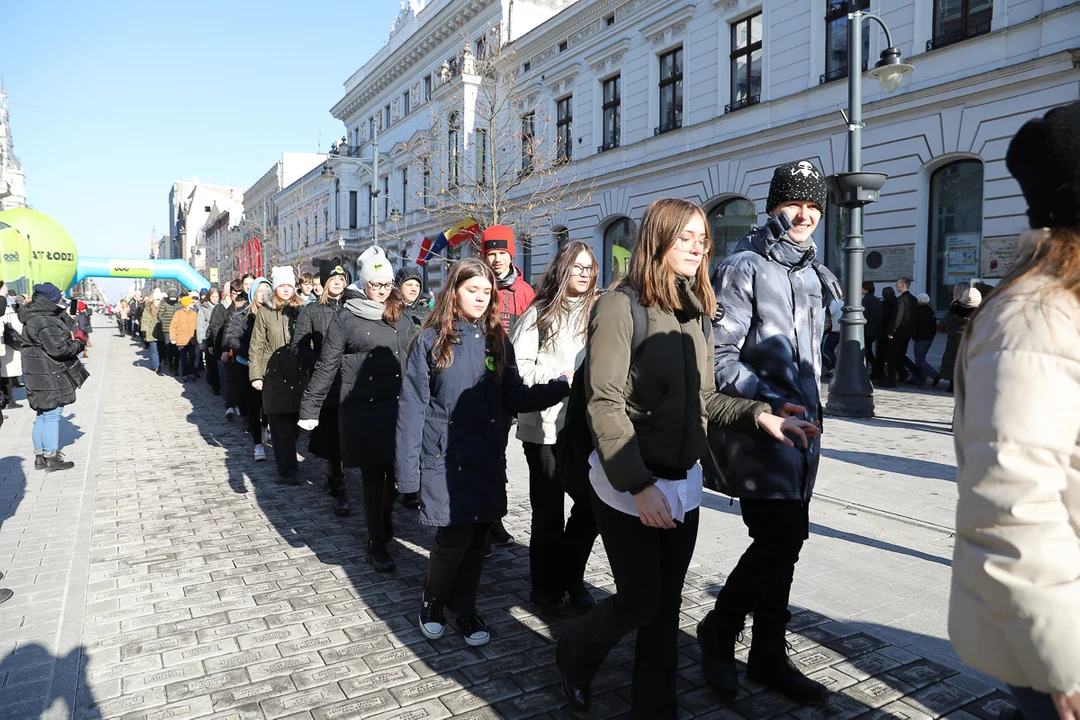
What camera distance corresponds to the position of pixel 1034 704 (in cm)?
141

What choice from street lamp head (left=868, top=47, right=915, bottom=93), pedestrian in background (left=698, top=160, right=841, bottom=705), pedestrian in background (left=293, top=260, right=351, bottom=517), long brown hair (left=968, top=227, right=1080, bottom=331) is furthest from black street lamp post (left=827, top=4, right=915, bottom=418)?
long brown hair (left=968, top=227, right=1080, bottom=331)

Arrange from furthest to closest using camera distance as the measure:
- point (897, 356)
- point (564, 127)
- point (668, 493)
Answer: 1. point (564, 127)
2. point (897, 356)
3. point (668, 493)

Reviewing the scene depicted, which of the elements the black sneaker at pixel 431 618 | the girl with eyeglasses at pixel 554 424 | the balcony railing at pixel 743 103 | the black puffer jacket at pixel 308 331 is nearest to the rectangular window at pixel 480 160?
the balcony railing at pixel 743 103

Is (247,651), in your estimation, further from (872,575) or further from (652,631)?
(872,575)

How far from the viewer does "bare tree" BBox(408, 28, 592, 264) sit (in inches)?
894

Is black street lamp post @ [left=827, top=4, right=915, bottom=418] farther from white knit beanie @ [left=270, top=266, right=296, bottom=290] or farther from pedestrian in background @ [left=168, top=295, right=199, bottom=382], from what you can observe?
pedestrian in background @ [left=168, top=295, right=199, bottom=382]

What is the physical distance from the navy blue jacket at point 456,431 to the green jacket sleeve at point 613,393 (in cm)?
97

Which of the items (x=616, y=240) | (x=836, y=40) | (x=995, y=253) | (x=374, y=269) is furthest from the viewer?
(x=616, y=240)

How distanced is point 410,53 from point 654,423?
39.4m

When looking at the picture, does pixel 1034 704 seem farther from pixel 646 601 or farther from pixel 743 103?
pixel 743 103

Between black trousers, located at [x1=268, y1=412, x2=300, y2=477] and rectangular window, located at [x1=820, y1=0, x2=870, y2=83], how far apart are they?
1392 cm

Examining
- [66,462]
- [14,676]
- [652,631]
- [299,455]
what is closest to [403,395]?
[652,631]

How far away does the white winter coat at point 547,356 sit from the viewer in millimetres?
3996

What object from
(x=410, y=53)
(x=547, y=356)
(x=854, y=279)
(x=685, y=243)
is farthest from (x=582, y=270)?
(x=410, y=53)
